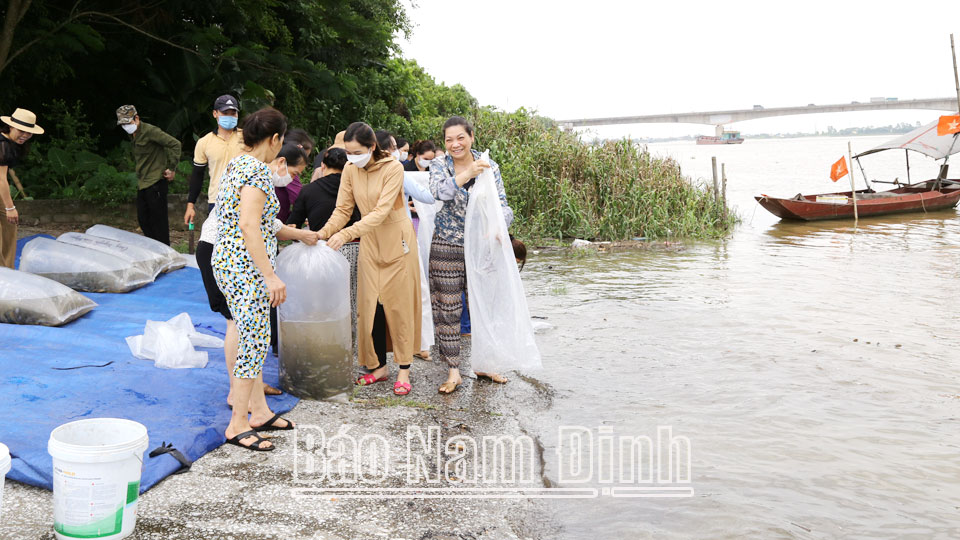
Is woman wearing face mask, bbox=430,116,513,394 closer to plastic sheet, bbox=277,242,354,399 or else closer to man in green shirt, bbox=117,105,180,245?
plastic sheet, bbox=277,242,354,399

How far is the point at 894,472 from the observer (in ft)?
→ 13.9

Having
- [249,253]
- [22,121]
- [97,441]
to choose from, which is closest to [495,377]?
[249,253]

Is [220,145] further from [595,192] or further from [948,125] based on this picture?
[948,125]

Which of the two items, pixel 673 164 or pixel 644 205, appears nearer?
pixel 644 205

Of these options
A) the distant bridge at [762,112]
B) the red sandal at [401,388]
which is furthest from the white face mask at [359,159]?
the distant bridge at [762,112]

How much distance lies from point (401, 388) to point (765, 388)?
2.70 m

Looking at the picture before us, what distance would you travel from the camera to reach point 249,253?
3.60 metres

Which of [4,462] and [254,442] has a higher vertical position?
[4,462]

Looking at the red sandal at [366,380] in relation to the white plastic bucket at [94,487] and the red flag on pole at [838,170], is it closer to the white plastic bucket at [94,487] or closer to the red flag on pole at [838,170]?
the white plastic bucket at [94,487]

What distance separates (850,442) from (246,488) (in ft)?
11.4

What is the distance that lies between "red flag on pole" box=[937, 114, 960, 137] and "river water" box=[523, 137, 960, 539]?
31.1 feet

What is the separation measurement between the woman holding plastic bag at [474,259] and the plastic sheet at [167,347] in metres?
1.52

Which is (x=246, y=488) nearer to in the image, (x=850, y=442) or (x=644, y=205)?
(x=850, y=442)

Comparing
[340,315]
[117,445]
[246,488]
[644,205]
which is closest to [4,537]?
[117,445]
